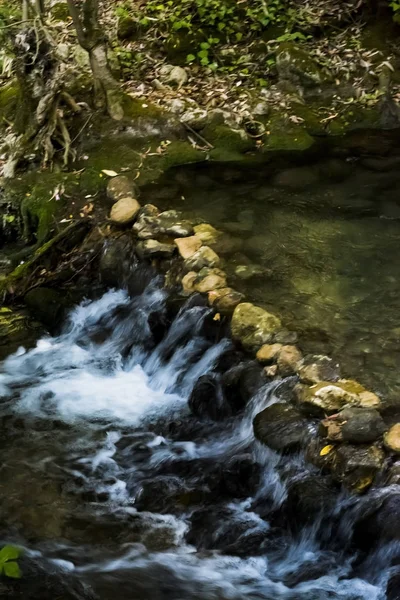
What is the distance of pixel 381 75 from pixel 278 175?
241cm

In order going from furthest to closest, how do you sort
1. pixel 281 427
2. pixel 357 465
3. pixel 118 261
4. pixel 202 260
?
pixel 118 261
pixel 202 260
pixel 281 427
pixel 357 465

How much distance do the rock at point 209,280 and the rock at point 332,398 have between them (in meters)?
1.55

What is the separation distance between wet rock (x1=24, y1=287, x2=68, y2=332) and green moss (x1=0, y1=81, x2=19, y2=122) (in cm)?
310

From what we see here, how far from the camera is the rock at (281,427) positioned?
4184 millimetres

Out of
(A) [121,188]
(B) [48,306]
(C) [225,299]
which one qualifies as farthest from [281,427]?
(A) [121,188]

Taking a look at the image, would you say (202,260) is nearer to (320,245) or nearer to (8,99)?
(320,245)

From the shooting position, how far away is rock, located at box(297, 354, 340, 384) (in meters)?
4.43

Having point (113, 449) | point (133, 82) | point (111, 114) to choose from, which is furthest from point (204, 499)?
point (133, 82)

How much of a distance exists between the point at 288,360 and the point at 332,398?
55 centimetres

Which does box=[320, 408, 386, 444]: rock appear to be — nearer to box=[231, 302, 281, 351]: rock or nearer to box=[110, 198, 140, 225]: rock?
box=[231, 302, 281, 351]: rock

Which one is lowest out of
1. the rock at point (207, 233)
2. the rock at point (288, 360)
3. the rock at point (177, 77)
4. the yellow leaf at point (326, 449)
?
the yellow leaf at point (326, 449)

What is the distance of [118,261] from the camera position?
6.45 meters

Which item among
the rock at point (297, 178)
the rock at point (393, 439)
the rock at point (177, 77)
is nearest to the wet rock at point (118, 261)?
the rock at point (297, 178)

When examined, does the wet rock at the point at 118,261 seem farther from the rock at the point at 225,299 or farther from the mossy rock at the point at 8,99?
the mossy rock at the point at 8,99
